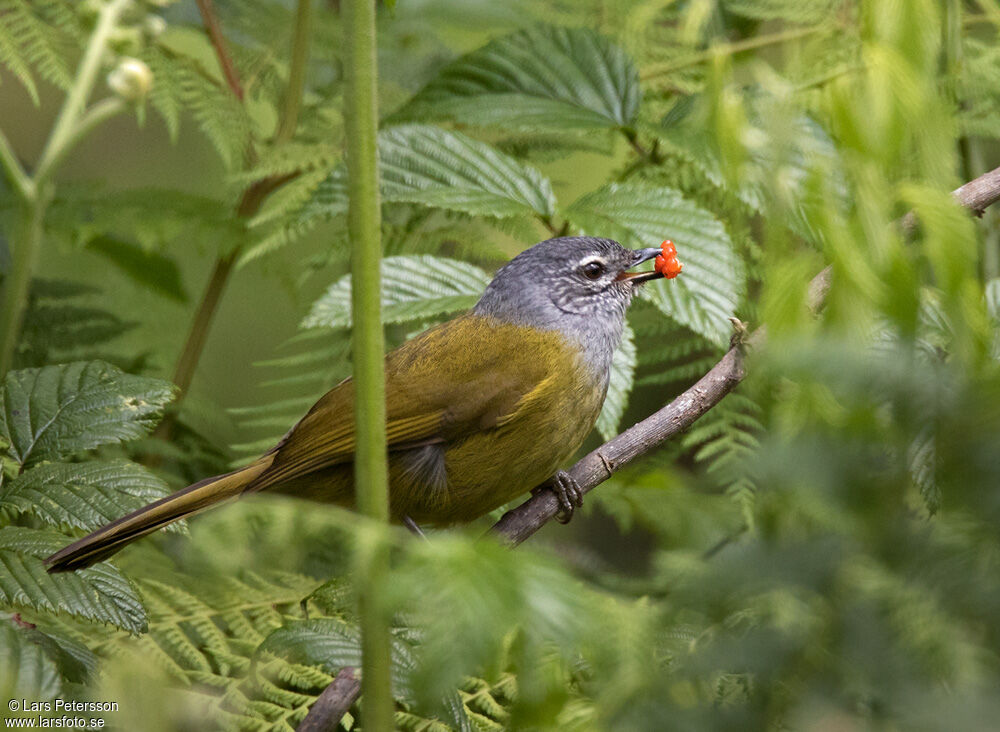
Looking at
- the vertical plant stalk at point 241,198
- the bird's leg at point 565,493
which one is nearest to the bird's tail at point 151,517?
the vertical plant stalk at point 241,198

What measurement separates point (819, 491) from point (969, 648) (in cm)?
14

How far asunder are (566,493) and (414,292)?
0.61m

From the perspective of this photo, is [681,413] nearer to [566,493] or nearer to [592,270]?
[566,493]

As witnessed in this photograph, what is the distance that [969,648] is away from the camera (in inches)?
27.2

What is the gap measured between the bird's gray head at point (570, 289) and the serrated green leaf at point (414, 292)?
1.14ft

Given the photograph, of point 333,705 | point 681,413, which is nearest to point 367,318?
point 333,705

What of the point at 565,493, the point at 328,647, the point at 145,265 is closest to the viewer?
the point at 328,647

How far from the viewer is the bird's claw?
2363 millimetres

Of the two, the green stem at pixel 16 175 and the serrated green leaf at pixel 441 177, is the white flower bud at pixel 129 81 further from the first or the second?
the serrated green leaf at pixel 441 177

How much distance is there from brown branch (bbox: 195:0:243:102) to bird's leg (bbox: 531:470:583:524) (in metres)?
1.70

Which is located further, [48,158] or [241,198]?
[241,198]

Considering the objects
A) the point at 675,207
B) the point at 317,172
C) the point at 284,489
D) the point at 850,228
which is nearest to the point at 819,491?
the point at 850,228

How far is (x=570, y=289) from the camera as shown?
2801 millimetres

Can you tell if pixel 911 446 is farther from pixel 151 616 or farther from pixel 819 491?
pixel 151 616
